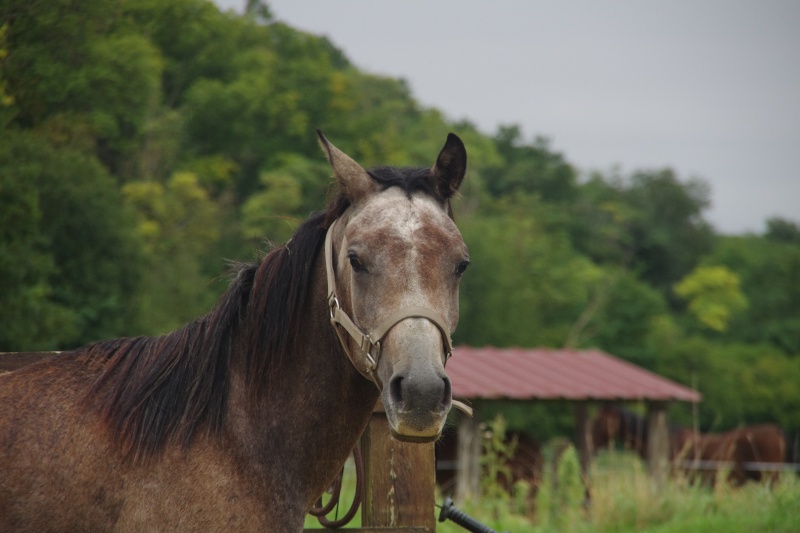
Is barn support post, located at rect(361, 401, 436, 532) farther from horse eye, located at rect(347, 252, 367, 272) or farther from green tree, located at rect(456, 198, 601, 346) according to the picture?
green tree, located at rect(456, 198, 601, 346)

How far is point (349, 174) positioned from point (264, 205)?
92.6ft

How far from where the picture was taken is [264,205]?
1212 inches

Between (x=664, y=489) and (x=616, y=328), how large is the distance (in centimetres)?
3623

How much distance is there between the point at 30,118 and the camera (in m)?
8.54

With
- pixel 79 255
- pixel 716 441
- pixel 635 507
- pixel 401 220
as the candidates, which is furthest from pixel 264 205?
pixel 401 220

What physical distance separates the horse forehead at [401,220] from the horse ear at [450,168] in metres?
0.11

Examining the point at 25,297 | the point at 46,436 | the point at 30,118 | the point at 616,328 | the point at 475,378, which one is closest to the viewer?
the point at 46,436

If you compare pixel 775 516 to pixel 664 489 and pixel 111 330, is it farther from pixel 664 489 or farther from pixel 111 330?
pixel 111 330

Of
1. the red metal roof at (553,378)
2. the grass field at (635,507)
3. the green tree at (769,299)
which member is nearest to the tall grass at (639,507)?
the grass field at (635,507)

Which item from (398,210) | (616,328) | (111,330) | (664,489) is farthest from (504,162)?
(398,210)

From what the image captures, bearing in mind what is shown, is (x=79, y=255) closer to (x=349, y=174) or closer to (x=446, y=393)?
(x=349, y=174)

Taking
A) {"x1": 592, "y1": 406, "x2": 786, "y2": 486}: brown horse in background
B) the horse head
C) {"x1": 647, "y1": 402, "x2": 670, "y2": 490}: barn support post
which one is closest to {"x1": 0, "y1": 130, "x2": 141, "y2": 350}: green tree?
{"x1": 592, "y1": 406, "x2": 786, "y2": 486}: brown horse in background

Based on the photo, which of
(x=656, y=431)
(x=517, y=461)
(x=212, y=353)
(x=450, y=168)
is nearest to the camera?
(x=212, y=353)

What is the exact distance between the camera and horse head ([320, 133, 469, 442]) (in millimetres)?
2551
